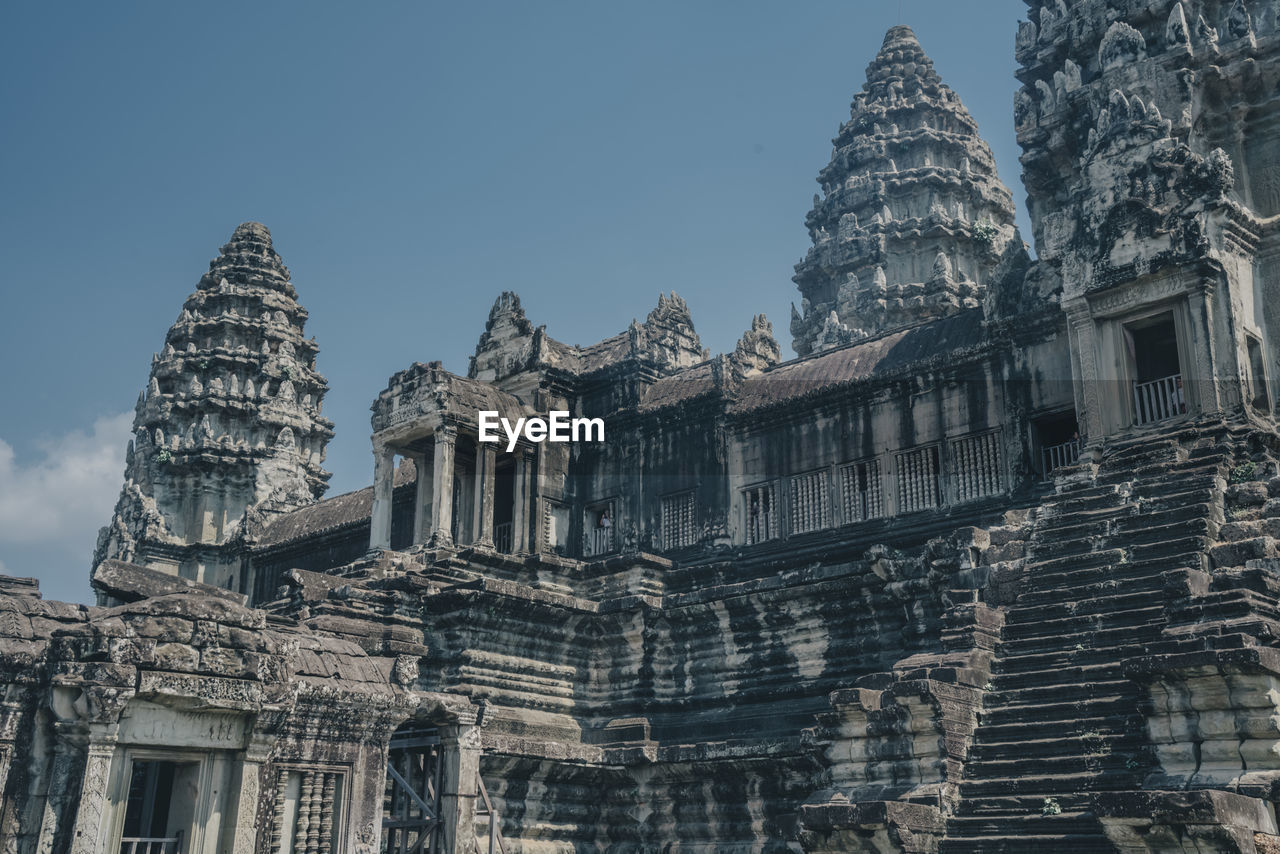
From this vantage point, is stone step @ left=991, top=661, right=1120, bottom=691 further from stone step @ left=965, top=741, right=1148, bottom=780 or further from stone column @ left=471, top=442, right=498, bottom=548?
stone column @ left=471, top=442, right=498, bottom=548

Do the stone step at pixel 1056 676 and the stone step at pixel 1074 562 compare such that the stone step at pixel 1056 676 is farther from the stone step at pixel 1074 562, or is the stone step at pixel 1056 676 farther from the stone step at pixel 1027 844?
the stone step at pixel 1027 844

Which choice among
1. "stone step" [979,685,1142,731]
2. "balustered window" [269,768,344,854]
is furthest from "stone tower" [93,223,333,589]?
"stone step" [979,685,1142,731]

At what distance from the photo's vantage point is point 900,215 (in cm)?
4519

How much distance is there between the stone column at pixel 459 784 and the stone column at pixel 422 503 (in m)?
12.1

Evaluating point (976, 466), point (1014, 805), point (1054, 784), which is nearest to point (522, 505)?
point (976, 466)

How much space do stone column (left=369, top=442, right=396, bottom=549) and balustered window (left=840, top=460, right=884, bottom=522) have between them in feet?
29.7

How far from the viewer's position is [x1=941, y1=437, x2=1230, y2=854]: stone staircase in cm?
1412

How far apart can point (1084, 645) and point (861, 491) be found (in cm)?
843

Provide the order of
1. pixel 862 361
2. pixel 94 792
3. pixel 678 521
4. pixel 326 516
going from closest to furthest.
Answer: pixel 94 792
pixel 862 361
pixel 678 521
pixel 326 516

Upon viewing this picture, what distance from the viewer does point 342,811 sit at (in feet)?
43.3

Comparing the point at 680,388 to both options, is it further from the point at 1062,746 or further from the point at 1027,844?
the point at 1027,844

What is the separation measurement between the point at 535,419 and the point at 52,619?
49.1ft

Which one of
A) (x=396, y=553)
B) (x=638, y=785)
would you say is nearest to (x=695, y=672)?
(x=638, y=785)

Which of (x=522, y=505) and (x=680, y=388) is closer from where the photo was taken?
(x=522, y=505)
